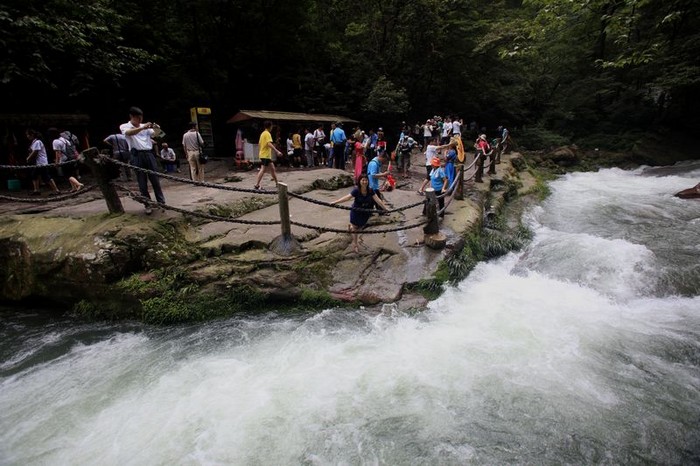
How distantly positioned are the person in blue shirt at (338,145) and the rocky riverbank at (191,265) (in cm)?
690

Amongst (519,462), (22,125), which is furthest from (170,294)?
(22,125)

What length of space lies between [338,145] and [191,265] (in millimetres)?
8973

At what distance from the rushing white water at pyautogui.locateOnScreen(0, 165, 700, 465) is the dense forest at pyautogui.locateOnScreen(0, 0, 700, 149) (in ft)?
29.2

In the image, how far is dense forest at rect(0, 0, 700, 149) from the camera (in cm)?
1256

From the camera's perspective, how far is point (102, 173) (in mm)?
6422

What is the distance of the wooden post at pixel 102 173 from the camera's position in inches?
249

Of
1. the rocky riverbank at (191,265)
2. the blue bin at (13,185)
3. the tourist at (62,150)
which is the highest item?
the tourist at (62,150)

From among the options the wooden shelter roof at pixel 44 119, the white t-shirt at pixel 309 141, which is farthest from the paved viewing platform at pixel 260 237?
the white t-shirt at pixel 309 141

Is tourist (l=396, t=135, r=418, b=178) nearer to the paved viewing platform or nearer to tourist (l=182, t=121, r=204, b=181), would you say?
the paved viewing platform

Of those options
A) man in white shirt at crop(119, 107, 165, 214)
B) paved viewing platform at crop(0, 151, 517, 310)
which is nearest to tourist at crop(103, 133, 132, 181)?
paved viewing platform at crop(0, 151, 517, 310)

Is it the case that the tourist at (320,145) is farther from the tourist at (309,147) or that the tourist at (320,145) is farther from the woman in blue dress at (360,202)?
the woman in blue dress at (360,202)

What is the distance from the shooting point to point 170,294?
614 centimetres

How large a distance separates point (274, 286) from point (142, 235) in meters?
2.39

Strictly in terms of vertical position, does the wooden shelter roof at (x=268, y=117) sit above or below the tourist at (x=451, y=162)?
above
